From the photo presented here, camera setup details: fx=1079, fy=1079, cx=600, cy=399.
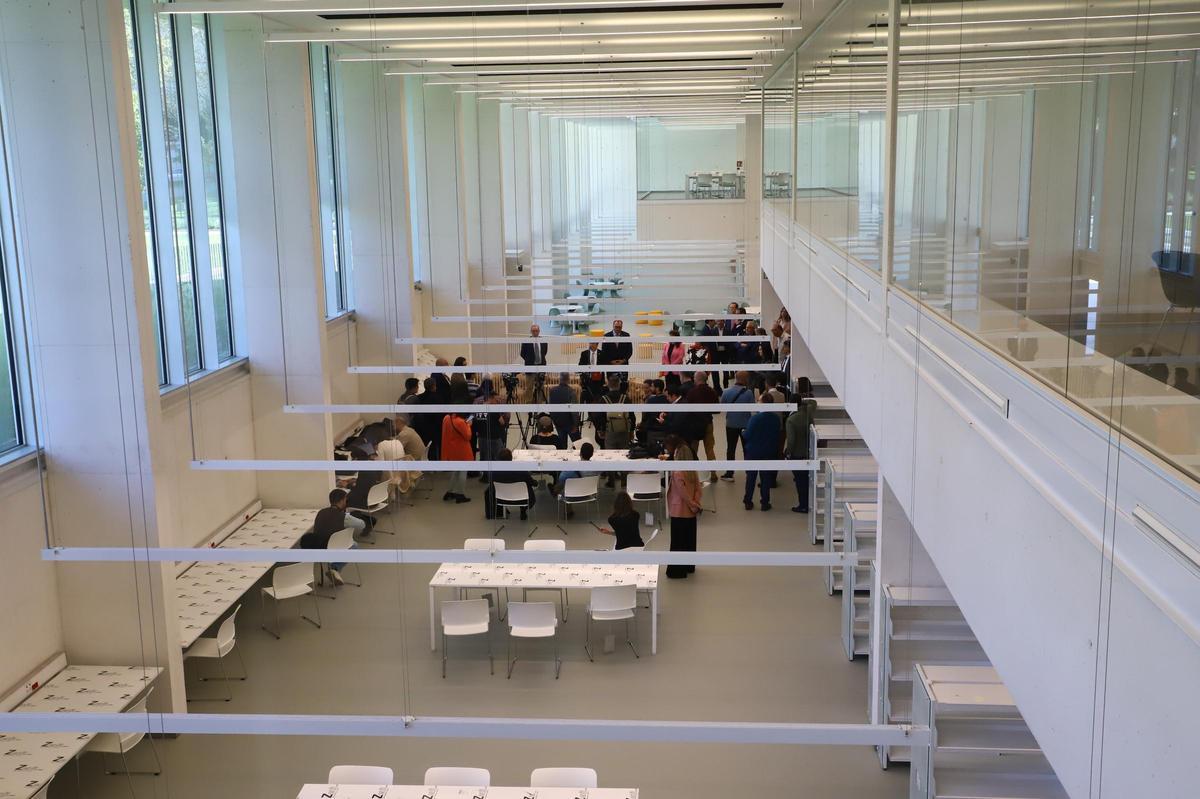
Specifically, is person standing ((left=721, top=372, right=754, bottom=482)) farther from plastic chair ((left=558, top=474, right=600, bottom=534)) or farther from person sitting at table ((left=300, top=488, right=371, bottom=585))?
person sitting at table ((left=300, top=488, right=371, bottom=585))

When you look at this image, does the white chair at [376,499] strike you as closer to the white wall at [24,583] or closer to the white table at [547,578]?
the white table at [547,578]

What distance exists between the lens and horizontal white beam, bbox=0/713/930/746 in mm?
4469

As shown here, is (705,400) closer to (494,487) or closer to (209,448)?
(494,487)

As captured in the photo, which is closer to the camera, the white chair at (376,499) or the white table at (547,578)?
the white table at (547,578)

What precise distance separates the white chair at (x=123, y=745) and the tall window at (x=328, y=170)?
24.1 ft

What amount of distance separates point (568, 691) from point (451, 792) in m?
2.65

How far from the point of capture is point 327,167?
1409 cm

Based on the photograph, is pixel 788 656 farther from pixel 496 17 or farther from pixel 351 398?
pixel 351 398

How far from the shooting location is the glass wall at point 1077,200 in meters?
2.28

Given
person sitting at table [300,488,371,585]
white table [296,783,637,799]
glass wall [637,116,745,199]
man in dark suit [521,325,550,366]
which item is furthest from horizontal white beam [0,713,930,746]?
glass wall [637,116,745,199]

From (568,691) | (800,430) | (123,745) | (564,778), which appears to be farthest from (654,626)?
(123,745)

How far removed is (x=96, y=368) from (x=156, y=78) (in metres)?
3.51

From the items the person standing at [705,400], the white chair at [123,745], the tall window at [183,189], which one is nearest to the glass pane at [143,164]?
the tall window at [183,189]

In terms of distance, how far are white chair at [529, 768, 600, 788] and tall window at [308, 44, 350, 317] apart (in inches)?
358
